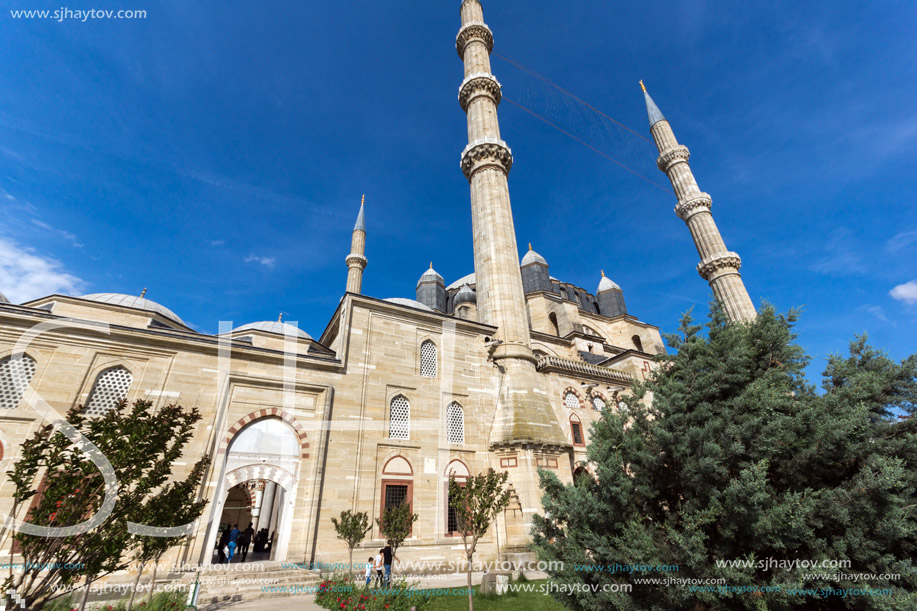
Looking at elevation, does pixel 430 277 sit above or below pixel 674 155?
below

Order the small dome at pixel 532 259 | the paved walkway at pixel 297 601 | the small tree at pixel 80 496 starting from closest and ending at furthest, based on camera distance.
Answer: the small tree at pixel 80 496
the paved walkway at pixel 297 601
the small dome at pixel 532 259

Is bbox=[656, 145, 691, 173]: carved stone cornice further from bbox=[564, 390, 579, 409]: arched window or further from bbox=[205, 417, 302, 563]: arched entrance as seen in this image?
bbox=[205, 417, 302, 563]: arched entrance

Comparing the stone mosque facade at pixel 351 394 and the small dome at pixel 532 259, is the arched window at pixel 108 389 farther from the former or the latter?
the small dome at pixel 532 259

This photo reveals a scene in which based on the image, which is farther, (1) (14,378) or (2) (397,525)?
(1) (14,378)

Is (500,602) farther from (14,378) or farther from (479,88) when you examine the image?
(479,88)

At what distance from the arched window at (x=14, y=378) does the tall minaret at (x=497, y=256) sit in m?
11.5

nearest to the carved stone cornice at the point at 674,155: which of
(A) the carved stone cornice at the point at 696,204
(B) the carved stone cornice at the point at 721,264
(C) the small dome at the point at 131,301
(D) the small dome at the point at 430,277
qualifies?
(A) the carved stone cornice at the point at 696,204

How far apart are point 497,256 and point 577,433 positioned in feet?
23.9

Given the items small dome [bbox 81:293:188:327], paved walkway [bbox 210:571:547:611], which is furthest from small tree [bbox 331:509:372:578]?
small dome [bbox 81:293:188:327]

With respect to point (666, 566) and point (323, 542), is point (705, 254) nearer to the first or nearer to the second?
point (666, 566)

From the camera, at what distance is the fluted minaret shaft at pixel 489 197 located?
48.8ft

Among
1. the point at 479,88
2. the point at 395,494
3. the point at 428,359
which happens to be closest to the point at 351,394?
the point at 428,359

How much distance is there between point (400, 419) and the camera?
478 inches

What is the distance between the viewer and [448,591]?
344 inches
